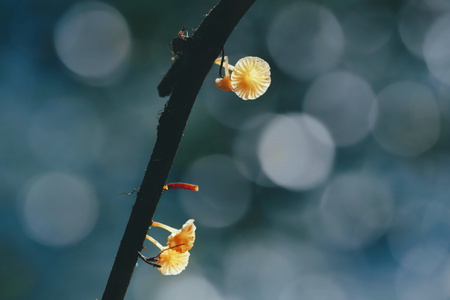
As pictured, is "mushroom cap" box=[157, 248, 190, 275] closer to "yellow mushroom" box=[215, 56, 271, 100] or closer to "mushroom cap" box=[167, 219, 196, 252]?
"mushroom cap" box=[167, 219, 196, 252]

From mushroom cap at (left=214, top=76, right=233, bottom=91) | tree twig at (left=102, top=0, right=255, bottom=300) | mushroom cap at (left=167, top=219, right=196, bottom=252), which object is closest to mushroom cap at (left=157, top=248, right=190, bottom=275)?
mushroom cap at (left=167, top=219, right=196, bottom=252)

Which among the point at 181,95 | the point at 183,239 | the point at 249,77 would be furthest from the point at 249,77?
the point at 183,239

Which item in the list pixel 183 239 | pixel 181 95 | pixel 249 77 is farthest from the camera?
pixel 249 77

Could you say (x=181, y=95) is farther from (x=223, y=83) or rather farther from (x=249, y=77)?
(x=249, y=77)

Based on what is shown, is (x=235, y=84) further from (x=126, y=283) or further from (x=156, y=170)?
(x=126, y=283)

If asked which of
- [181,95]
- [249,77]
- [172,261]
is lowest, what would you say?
[172,261]

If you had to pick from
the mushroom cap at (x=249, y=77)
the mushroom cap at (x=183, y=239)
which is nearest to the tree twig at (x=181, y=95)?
the mushroom cap at (x=183, y=239)

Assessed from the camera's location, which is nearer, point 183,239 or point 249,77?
point 183,239
